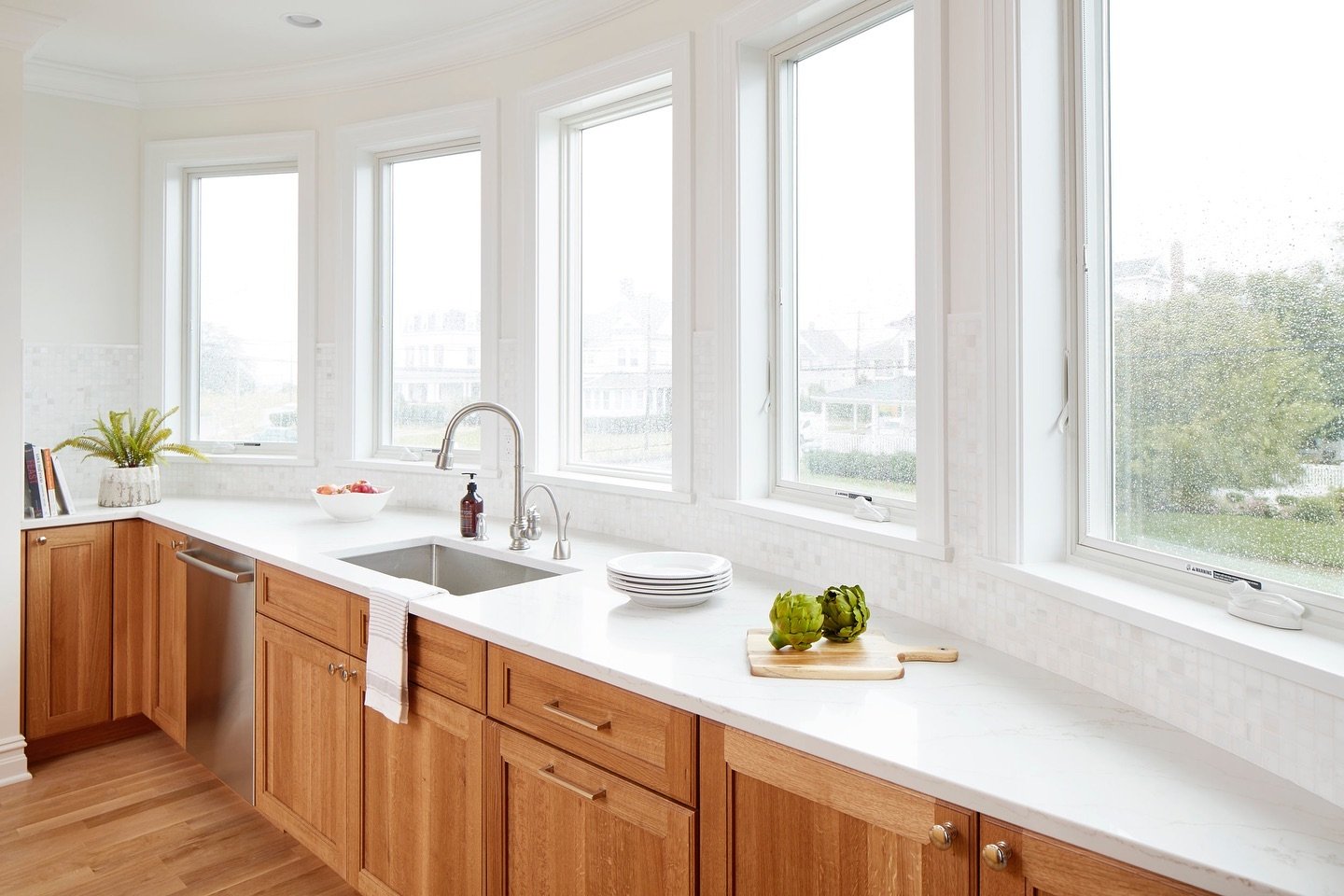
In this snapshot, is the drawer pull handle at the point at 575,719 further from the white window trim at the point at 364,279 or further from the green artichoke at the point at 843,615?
the white window trim at the point at 364,279

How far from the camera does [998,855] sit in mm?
1016

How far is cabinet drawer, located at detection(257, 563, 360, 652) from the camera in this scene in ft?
7.18

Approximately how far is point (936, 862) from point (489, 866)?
1066 mm

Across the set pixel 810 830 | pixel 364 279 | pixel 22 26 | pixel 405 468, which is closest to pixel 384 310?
pixel 364 279

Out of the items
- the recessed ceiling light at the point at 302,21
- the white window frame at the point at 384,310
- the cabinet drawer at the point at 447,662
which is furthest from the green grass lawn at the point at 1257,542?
the recessed ceiling light at the point at 302,21

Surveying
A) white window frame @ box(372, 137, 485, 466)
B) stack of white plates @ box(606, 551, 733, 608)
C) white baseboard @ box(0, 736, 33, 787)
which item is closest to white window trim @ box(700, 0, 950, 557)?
stack of white plates @ box(606, 551, 733, 608)

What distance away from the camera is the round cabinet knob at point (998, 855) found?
3.33ft

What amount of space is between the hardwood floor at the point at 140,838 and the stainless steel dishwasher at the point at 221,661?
0.42 ft

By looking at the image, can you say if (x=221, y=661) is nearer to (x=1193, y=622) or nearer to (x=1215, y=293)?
(x=1193, y=622)

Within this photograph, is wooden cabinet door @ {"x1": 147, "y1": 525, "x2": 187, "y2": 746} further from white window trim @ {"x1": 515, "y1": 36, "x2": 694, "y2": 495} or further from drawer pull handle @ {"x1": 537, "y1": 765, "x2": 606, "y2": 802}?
drawer pull handle @ {"x1": 537, "y1": 765, "x2": 606, "y2": 802}

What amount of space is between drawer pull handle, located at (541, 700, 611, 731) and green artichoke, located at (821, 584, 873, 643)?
0.44m

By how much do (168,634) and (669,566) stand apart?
2.06m

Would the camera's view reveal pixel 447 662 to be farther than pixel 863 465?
No

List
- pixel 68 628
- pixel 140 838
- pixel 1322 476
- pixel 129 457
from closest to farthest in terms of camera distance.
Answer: pixel 1322 476, pixel 140 838, pixel 68 628, pixel 129 457
